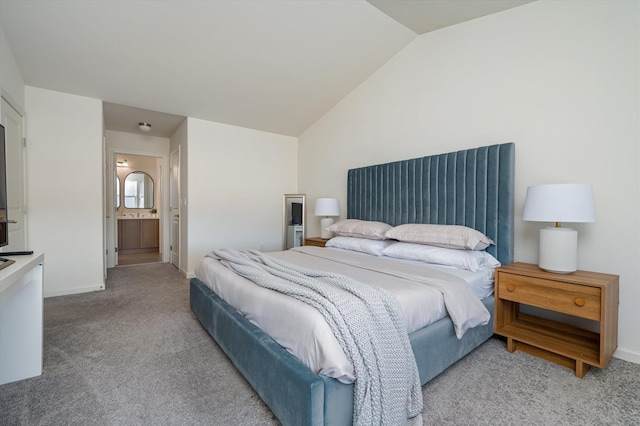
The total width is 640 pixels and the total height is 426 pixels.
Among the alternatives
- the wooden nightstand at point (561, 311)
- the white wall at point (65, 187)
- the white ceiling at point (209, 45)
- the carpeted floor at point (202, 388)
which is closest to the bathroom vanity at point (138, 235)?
the white wall at point (65, 187)

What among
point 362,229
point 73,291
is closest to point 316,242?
point 362,229

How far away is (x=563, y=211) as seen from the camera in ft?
6.31

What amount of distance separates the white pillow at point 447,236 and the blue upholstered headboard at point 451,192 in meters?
0.20

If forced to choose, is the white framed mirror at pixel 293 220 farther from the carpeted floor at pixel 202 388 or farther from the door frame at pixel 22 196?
the door frame at pixel 22 196

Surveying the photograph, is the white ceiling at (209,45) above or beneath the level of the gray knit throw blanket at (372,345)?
above

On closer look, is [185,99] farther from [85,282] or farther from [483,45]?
[483,45]

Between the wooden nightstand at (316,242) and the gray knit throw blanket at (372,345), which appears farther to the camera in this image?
the wooden nightstand at (316,242)

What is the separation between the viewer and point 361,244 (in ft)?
10.3

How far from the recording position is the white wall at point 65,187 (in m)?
3.34

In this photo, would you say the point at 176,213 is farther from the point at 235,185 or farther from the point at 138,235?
the point at 138,235

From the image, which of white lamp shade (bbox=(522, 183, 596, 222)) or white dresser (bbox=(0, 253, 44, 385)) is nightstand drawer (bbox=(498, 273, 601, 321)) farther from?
white dresser (bbox=(0, 253, 44, 385))

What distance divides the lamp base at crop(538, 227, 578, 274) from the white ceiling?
1981 mm

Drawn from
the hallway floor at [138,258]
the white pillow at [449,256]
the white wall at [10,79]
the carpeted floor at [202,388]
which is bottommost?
the carpeted floor at [202,388]

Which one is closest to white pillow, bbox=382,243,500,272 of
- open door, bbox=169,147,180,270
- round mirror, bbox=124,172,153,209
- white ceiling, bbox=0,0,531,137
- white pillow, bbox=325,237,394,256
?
white pillow, bbox=325,237,394,256
